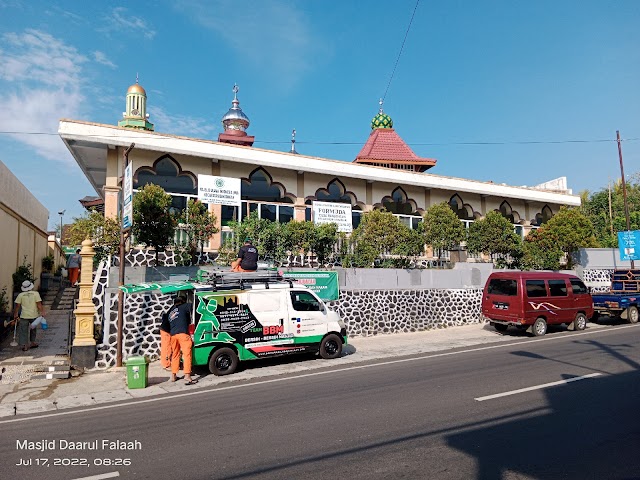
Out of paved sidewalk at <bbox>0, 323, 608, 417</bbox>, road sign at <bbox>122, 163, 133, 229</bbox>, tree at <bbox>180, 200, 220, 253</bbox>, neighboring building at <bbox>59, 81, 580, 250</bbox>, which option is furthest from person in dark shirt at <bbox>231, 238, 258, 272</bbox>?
neighboring building at <bbox>59, 81, 580, 250</bbox>

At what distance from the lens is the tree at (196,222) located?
50.8ft

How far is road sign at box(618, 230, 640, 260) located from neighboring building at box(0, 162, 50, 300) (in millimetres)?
29857

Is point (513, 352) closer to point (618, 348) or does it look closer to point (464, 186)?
point (618, 348)

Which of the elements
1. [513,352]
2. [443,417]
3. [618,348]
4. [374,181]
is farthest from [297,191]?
[443,417]

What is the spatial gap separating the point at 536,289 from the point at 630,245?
1514cm

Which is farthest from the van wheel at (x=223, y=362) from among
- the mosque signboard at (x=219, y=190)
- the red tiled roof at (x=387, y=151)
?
the red tiled roof at (x=387, y=151)

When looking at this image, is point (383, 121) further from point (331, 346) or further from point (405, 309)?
point (331, 346)

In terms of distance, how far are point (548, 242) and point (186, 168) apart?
62.6ft

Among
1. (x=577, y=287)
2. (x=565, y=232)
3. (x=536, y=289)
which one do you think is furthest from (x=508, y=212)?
(x=536, y=289)

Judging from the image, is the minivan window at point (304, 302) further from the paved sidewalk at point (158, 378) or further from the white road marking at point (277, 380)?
the white road marking at point (277, 380)

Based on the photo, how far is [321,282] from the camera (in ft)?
51.9

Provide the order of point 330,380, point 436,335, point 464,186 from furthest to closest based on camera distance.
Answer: point 464,186, point 436,335, point 330,380

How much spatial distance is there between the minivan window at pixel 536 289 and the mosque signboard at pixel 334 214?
8959 millimetres

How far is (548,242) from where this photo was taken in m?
25.3
